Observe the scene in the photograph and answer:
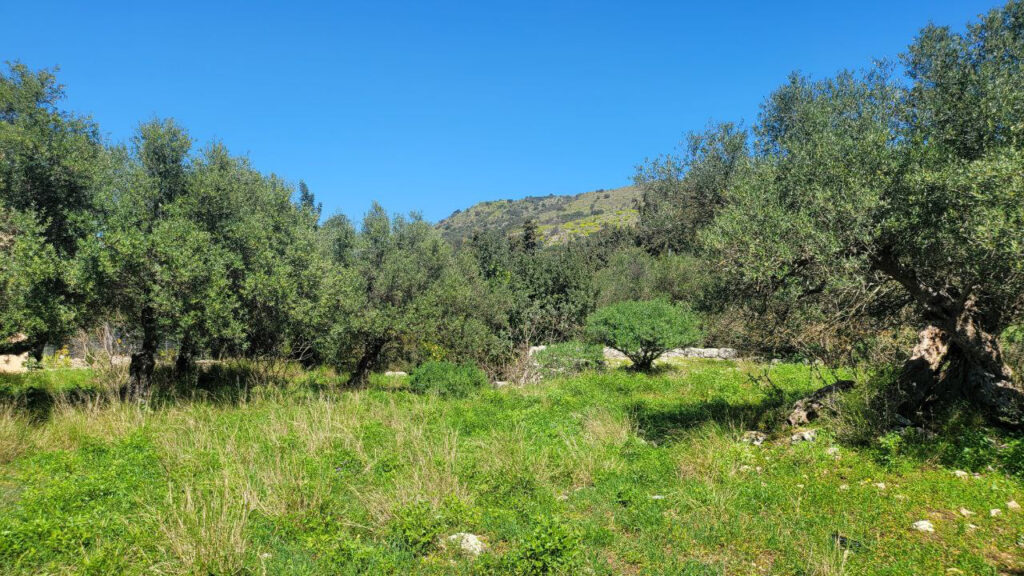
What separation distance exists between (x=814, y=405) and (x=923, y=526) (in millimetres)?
4494

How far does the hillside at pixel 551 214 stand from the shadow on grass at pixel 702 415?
8008 cm

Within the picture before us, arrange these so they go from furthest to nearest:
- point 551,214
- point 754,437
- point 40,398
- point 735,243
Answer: point 551,214, point 40,398, point 754,437, point 735,243

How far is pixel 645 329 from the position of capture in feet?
59.6

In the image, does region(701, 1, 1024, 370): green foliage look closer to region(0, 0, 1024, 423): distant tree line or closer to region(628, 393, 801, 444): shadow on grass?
region(0, 0, 1024, 423): distant tree line

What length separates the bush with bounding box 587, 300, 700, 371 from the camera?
1816cm

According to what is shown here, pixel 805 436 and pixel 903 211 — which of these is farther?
pixel 805 436

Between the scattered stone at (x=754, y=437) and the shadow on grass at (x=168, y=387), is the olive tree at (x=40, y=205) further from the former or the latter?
the scattered stone at (x=754, y=437)

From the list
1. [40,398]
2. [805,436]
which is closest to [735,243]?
[805,436]

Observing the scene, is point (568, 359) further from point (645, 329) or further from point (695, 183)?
point (695, 183)

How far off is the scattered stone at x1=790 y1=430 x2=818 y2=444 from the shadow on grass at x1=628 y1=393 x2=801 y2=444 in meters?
0.96

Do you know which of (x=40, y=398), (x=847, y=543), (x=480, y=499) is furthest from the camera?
(x=40, y=398)

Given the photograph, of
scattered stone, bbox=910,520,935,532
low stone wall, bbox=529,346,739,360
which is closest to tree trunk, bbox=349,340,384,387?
low stone wall, bbox=529,346,739,360

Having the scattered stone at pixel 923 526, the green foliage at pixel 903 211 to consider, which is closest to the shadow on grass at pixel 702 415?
the green foliage at pixel 903 211

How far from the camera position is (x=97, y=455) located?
315 inches
